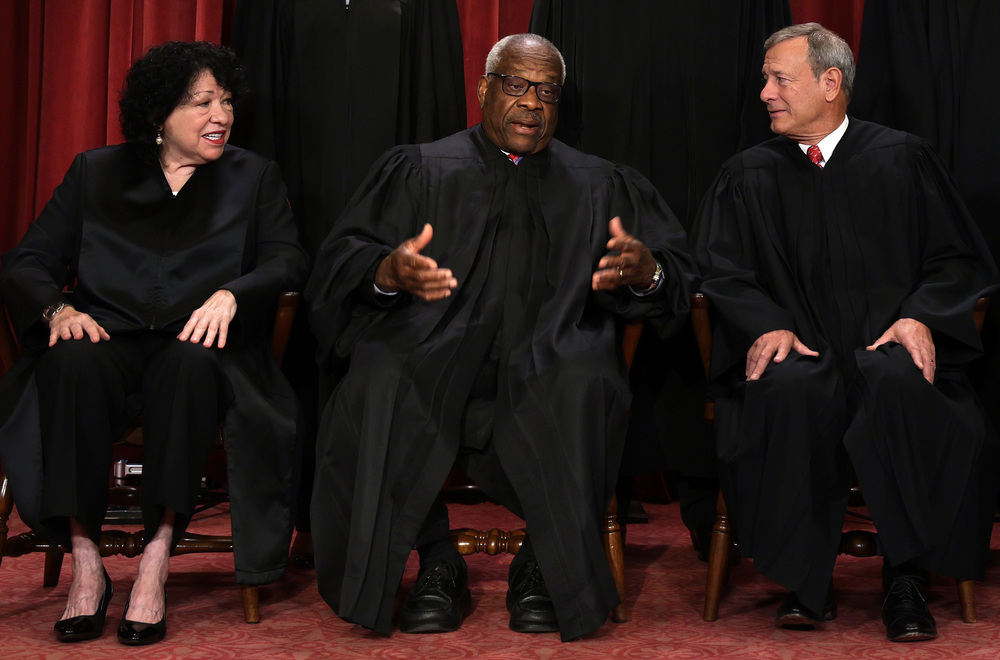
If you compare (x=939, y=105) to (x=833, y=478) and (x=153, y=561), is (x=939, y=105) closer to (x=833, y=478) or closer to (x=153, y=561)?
(x=833, y=478)

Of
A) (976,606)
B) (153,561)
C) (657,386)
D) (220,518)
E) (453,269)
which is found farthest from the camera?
(220,518)

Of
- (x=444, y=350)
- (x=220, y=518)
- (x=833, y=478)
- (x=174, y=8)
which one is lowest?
(x=220, y=518)

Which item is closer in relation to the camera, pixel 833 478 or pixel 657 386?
pixel 833 478

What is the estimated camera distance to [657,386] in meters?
3.65

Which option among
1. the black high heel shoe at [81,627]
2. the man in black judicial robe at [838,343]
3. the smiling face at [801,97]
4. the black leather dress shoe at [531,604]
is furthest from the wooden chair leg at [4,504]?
the smiling face at [801,97]

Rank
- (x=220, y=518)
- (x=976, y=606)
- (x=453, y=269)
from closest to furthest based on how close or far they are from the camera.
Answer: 1. (x=976, y=606)
2. (x=453, y=269)
3. (x=220, y=518)

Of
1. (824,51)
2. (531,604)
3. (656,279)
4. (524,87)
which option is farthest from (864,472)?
(524,87)

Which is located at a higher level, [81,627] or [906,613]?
[906,613]

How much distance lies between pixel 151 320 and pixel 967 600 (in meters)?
2.29

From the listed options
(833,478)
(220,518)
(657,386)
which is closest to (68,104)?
(220,518)

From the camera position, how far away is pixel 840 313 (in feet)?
10.3

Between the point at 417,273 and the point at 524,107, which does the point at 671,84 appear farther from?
the point at 417,273

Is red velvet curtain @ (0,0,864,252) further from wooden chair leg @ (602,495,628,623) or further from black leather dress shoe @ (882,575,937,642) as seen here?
black leather dress shoe @ (882,575,937,642)

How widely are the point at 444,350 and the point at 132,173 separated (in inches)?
45.4
